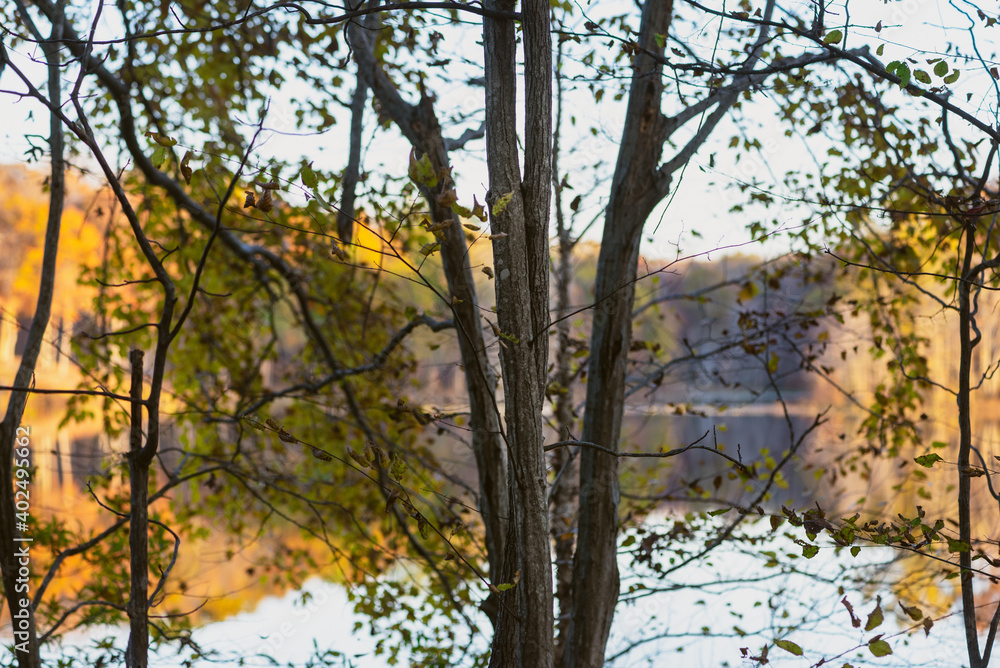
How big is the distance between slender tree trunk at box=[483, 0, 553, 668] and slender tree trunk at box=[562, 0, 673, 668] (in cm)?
108

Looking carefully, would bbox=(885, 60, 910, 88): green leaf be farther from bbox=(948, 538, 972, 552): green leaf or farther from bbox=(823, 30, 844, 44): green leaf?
bbox=(948, 538, 972, 552): green leaf

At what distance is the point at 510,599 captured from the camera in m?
1.78

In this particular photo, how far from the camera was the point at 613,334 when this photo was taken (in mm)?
2828

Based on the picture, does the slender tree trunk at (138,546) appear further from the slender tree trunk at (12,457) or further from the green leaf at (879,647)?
the green leaf at (879,647)

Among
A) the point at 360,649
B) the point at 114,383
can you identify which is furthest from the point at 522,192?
the point at 360,649

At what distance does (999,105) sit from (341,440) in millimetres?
3699

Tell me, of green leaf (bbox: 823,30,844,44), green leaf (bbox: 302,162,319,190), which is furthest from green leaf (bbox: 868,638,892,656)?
green leaf (bbox: 302,162,319,190)

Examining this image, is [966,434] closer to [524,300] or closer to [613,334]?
[613,334]

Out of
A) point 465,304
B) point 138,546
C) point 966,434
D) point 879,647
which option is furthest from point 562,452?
point 138,546

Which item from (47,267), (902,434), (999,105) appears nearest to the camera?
(999,105)

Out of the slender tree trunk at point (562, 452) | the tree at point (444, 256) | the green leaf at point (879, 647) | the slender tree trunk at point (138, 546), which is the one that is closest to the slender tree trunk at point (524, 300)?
the tree at point (444, 256)

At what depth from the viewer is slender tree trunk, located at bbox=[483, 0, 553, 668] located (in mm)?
1681

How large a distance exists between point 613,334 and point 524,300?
120cm

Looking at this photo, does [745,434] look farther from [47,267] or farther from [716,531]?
[47,267]
